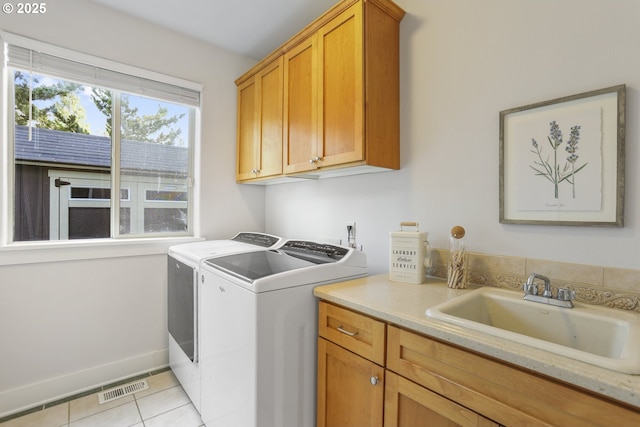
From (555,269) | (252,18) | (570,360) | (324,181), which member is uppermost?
(252,18)

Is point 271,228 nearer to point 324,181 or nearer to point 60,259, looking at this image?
point 324,181

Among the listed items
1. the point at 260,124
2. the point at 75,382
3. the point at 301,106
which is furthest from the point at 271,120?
the point at 75,382

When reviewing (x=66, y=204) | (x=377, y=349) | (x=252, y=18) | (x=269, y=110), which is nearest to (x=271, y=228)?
(x=269, y=110)

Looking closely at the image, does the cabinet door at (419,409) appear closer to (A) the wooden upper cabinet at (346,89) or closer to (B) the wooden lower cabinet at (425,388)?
(B) the wooden lower cabinet at (425,388)

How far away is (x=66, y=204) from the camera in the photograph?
1984mm

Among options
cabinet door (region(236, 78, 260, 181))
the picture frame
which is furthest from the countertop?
cabinet door (region(236, 78, 260, 181))

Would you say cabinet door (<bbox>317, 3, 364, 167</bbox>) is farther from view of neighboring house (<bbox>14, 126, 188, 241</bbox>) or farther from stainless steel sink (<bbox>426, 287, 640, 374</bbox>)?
view of neighboring house (<bbox>14, 126, 188, 241</bbox>)

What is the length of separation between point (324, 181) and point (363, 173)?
397 millimetres

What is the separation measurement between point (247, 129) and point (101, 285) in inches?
62.1

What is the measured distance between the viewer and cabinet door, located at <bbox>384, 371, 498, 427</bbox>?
32.9 inches

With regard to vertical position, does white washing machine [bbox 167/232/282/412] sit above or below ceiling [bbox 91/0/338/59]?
below

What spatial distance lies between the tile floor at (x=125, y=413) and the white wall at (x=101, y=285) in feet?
0.46

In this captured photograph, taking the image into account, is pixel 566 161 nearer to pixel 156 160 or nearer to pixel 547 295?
pixel 547 295

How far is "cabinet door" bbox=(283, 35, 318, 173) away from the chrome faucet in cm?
120
